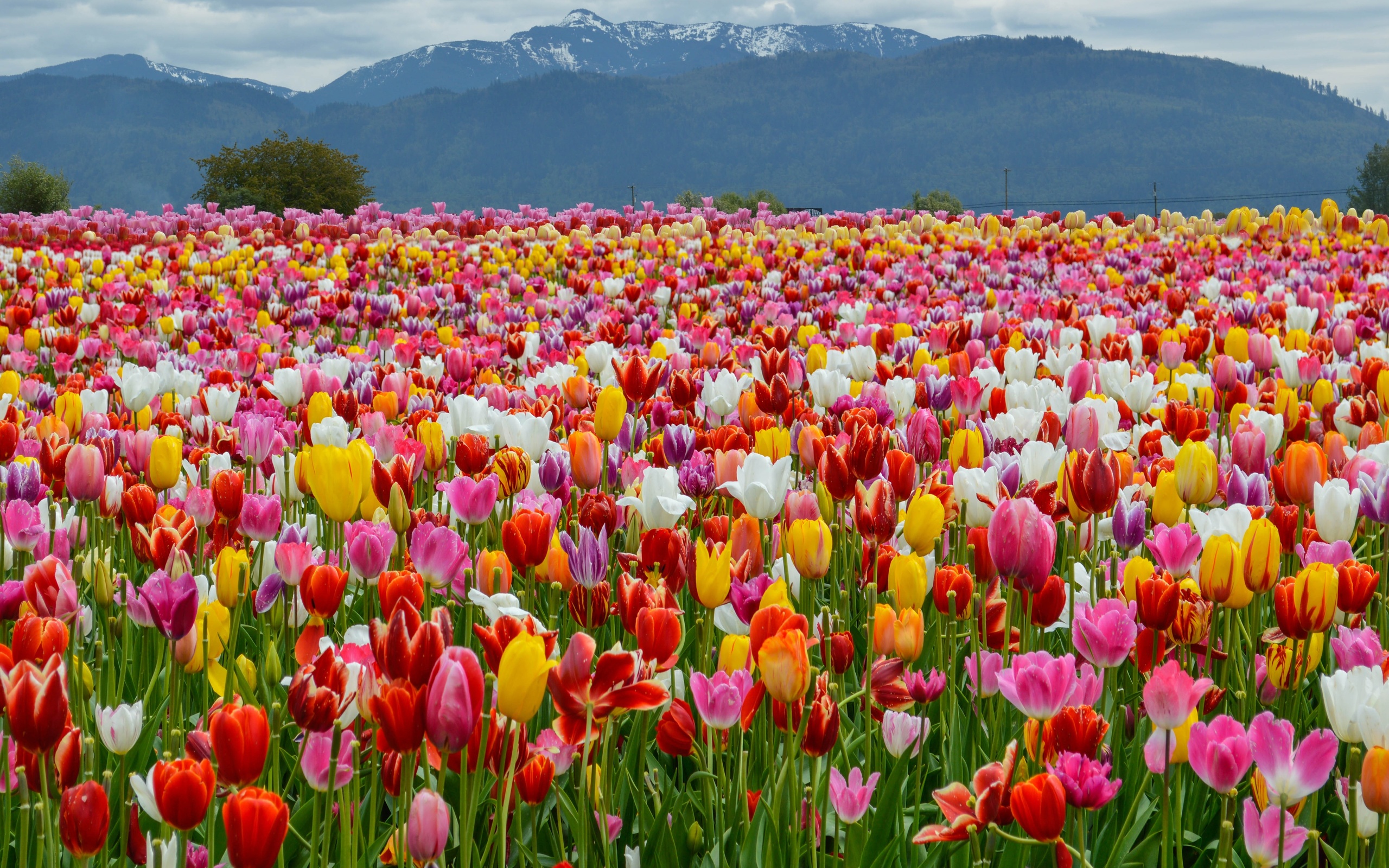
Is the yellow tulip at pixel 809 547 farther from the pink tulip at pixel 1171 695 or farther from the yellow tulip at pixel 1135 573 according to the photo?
the pink tulip at pixel 1171 695

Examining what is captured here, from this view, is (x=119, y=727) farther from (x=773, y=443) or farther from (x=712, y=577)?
(x=773, y=443)

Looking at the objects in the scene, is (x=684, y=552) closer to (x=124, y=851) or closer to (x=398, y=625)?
(x=398, y=625)

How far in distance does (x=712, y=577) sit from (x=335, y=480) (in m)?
1.01

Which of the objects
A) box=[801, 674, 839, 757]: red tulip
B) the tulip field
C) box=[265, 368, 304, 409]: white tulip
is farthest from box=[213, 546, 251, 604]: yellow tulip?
box=[265, 368, 304, 409]: white tulip

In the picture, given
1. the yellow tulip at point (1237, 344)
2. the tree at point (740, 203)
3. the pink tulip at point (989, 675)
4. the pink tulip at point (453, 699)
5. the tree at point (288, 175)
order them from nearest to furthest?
the pink tulip at point (453, 699) < the pink tulip at point (989, 675) < the yellow tulip at point (1237, 344) < the tree at point (740, 203) < the tree at point (288, 175)

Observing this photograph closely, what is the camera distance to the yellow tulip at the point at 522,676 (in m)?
1.58

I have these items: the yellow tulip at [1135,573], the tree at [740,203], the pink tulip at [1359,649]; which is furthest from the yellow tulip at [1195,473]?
the tree at [740,203]

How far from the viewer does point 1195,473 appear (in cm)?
293

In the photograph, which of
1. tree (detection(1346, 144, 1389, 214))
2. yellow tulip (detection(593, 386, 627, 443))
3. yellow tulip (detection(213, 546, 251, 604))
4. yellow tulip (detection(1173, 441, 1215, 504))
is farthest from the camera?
tree (detection(1346, 144, 1389, 214))

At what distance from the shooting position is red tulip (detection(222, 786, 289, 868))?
1521 mm

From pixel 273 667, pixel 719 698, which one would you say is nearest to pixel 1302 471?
pixel 719 698

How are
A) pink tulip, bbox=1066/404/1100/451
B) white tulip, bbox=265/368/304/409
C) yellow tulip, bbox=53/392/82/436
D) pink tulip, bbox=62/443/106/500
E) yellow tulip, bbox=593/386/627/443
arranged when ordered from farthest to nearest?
white tulip, bbox=265/368/304/409 → yellow tulip, bbox=53/392/82/436 → yellow tulip, bbox=593/386/627/443 → pink tulip, bbox=1066/404/1100/451 → pink tulip, bbox=62/443/106/500

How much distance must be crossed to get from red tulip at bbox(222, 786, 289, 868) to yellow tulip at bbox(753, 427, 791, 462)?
7.36 feet

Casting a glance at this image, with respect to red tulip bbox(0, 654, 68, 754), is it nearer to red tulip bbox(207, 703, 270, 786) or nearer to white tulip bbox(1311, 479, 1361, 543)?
red tulip bbox(207, 703, 270, 786)
